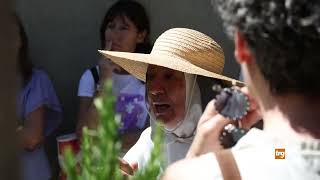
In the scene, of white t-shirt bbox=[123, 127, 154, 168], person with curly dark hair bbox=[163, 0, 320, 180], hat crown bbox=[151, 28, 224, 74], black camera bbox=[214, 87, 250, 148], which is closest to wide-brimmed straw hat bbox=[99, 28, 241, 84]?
→ hat crown bbox=[151, 28, 224, 74]

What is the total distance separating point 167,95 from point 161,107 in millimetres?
61

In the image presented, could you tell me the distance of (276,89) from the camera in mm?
1813

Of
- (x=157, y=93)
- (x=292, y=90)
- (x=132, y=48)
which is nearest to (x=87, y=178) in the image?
(x=292, y=90)

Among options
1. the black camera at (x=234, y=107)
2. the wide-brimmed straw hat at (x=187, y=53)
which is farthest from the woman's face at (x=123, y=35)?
the black camera at (x=234, y=107)

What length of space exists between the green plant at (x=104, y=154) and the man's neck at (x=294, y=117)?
0.26 metres

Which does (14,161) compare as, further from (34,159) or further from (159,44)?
(34,159)

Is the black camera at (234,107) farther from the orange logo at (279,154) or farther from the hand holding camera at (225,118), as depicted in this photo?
the orange logo at (279,154)

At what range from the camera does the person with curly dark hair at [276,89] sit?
1.76 meters

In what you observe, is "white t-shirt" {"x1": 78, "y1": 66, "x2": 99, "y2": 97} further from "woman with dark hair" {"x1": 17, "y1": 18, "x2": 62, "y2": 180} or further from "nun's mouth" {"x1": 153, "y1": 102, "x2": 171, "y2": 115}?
"nun's mouth" {"x1": 153, "y1": 102, "x2": 171, "y2": 115}

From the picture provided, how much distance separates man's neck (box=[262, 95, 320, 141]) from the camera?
1.80 m

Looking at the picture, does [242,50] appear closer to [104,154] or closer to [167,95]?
[104,154]

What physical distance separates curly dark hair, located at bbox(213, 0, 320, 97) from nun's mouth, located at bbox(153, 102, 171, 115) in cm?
177

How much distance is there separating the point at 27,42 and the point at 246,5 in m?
3.56

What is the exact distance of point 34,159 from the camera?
16.5ft
